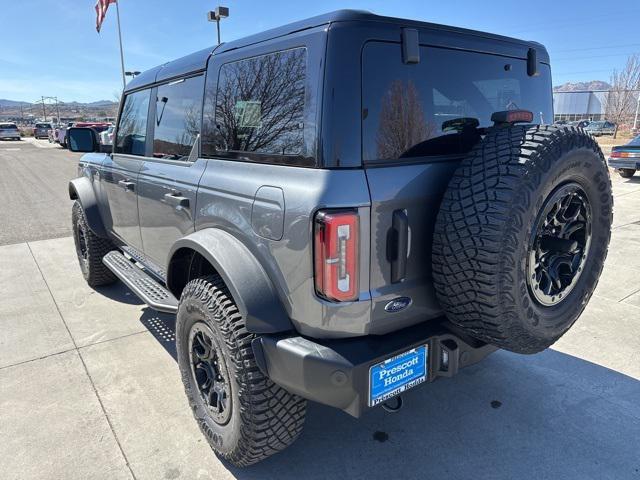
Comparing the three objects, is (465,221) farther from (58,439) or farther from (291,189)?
(58,439)

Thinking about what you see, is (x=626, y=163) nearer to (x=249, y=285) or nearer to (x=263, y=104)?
(x=263, y=104)

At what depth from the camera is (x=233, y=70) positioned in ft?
7.68

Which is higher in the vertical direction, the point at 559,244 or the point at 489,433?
the point at 559,244

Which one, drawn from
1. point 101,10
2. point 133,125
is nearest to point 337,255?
point 133,125

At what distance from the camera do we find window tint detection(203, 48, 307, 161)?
1951 millimetres

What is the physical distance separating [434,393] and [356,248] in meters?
1.64

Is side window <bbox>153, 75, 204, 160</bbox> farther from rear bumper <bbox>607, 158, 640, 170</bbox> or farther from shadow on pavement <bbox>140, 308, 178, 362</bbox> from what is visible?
rear bumper <bbox>607, 158, 640, 170</bbox>

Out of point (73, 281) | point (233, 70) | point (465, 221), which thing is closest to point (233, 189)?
point (233, 70)

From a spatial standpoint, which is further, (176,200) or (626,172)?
(626,172)

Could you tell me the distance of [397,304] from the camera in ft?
6.44

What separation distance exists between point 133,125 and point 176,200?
1.37 meters

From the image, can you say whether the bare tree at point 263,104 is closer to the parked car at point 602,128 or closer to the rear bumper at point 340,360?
the rear bumper at point 340,360

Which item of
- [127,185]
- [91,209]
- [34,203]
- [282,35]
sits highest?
[282,35]

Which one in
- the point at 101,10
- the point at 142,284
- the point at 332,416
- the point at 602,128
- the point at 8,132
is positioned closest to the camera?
the point at 332,416
